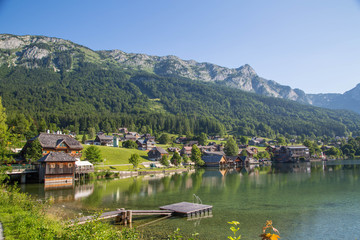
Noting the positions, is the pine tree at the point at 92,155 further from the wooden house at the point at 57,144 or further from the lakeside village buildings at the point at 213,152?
the lakeside village buildings at the point at 213,152

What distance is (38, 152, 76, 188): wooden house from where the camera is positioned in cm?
5172

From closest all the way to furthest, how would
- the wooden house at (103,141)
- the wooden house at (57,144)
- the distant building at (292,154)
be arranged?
1. the wooden house at (57,144)
2. the wooden house at (103,141)
3. the distant building at (292,154)

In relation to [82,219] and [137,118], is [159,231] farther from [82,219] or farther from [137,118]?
[137,118]

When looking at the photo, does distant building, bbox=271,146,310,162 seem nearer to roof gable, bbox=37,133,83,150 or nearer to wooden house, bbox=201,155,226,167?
wooden house, bbox=201,155,226,167

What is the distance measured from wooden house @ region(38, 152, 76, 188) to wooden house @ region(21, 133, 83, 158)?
11.5m

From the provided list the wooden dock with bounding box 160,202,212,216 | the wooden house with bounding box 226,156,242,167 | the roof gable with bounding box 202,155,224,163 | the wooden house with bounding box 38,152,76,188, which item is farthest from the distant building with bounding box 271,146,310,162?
the wooden dock with bounding box 160,202,212,216

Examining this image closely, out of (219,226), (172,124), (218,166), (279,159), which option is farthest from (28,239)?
(172,124)

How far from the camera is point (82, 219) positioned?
23.8 meters

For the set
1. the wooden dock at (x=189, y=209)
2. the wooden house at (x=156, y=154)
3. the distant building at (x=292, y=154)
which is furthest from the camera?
the distant building at (x=292, y=154)

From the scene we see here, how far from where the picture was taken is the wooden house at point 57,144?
6598cm

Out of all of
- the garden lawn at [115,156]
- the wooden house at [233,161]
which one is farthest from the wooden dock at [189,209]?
the wooden house at [233,161]

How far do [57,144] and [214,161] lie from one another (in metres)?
68.8

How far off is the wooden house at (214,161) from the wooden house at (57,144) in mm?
60856

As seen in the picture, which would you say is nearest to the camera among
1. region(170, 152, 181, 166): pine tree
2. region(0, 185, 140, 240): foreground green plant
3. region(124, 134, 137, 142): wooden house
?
region(0, 185, 140, 240): foreground green plant
